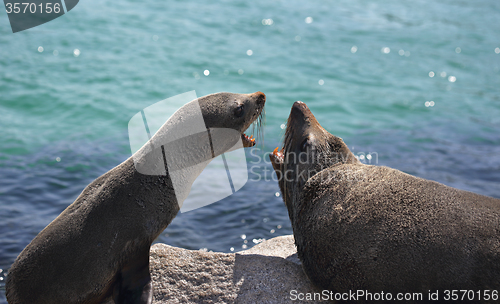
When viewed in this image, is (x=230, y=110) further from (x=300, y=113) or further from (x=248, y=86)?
(x=248, y=86)

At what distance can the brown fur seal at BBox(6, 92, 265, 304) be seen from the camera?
359cm

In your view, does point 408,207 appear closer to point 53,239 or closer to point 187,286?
point 187,286

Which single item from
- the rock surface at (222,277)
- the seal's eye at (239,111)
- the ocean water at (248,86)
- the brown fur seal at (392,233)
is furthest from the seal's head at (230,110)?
the ocean water at (248,86)

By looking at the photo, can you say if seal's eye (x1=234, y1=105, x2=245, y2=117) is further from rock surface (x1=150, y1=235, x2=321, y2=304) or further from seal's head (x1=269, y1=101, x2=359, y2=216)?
rock surface (x1=150, y1=235, x2=321, y2=304)

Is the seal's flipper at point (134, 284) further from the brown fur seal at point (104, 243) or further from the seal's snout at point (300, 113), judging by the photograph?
the seal's snout at point (300, 113)

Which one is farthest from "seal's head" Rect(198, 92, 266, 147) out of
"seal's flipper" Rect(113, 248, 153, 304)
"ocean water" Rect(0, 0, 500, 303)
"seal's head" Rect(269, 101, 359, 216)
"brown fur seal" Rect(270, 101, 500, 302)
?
"ocean water" Rect(0, 0, 500, 303)

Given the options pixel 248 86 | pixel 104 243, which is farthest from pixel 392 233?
pixel 248 86

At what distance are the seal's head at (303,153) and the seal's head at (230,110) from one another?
19.0 inches

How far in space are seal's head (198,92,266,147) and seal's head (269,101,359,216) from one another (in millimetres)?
483

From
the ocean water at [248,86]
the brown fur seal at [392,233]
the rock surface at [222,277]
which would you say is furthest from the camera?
the ocean water at [248,86]

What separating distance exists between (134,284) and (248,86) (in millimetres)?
9186

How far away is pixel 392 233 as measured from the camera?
347 cm

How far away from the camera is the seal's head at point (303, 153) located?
450 centimetres

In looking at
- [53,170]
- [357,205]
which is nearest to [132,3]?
[53,170]
